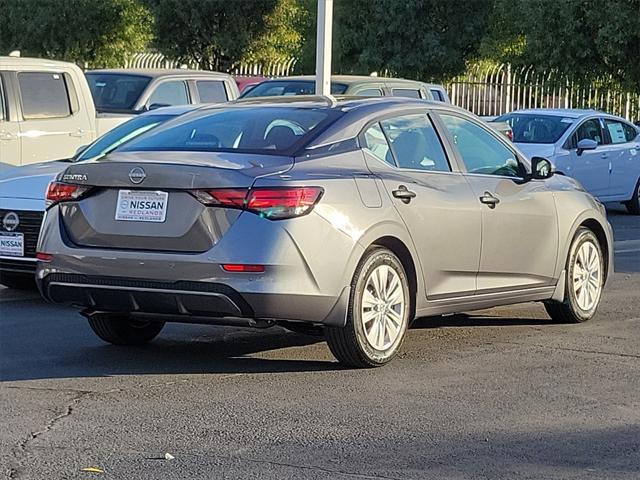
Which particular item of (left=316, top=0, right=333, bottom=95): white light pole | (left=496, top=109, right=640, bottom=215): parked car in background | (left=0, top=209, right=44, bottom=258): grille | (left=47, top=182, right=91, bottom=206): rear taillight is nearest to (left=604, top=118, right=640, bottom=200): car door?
(left=496, top=109, right=640, bottom=215): parked car in background

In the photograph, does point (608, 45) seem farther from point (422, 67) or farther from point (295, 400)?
point (295, 400)

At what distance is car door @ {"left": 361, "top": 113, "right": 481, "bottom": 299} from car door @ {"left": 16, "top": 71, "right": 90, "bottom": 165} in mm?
6675

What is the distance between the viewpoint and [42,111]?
14.4 meters

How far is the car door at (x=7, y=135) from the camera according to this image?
1402 centimetres

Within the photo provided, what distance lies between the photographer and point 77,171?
7.76 metres

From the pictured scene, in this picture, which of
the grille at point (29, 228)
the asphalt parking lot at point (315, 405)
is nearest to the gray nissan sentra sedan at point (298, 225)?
the asphalt parking lot at point (315, 405)

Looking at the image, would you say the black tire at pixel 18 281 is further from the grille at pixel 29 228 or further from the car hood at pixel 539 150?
the car hood at pixel 539 150

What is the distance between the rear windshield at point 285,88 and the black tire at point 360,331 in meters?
10.5

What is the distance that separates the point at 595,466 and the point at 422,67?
30820 millimetres

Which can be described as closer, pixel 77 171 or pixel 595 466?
pixel 595 466

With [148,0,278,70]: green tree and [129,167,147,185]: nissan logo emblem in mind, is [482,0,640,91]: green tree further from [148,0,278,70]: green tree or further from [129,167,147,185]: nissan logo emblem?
[129,167,147,185]: nissan logo emblem

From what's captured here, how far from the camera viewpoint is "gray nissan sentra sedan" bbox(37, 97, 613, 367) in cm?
728

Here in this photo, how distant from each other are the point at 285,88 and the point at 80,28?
746 inches

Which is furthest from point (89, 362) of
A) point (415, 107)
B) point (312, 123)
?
point (415, 107)
